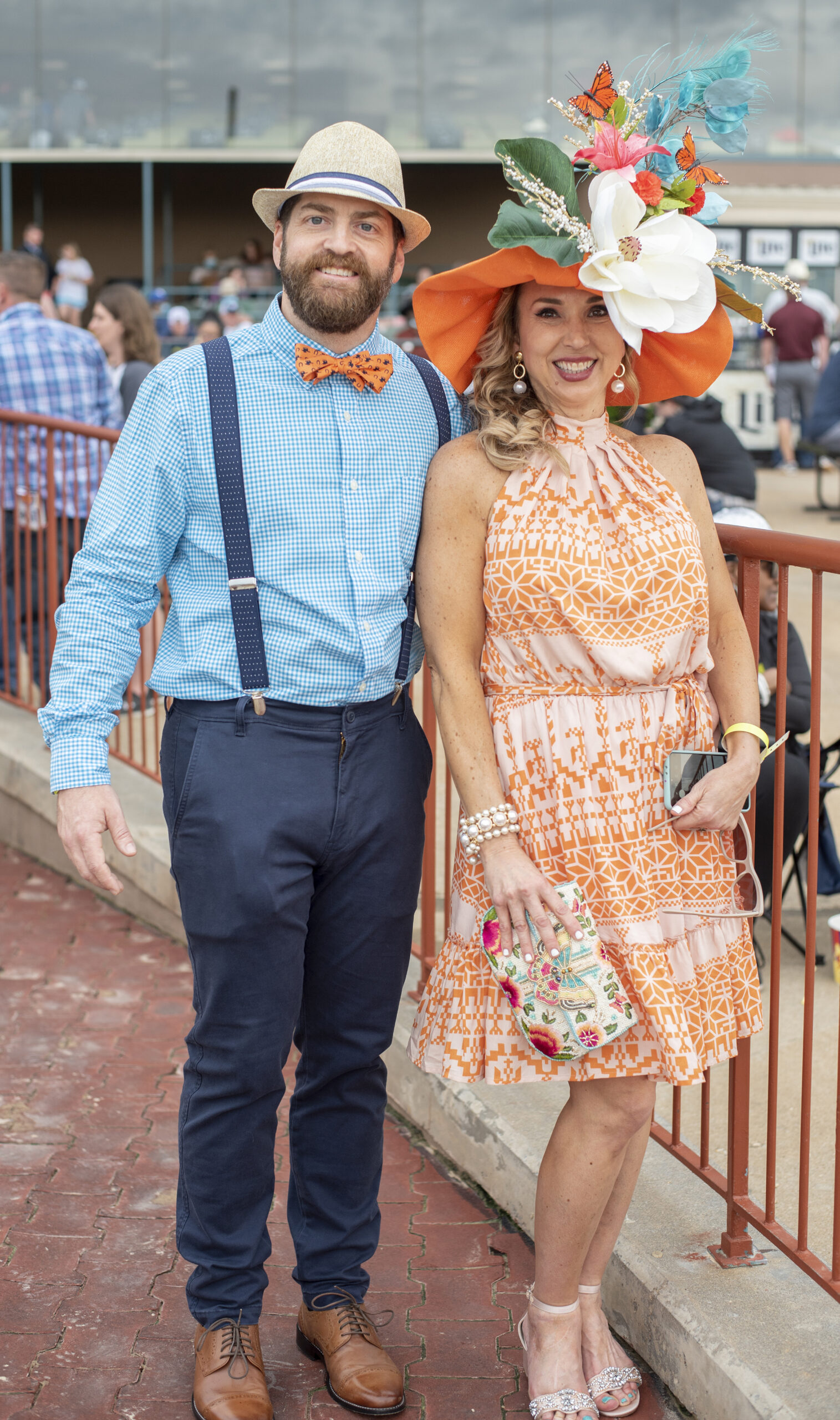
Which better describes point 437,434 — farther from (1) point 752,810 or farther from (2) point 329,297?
(1) point 752,810

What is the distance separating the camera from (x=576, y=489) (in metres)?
2.42

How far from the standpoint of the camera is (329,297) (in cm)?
249

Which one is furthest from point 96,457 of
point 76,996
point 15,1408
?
point 15,1408

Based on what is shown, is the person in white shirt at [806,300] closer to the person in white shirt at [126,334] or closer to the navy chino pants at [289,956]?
the person in white shirt at [126,334]

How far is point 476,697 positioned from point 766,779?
96.0 inches

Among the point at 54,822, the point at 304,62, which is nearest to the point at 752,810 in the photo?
the point at 54,822

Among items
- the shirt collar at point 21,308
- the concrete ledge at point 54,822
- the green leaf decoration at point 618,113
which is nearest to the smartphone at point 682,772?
the green leaf decoration at point 618,113

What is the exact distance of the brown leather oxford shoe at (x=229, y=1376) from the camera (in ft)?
8.39

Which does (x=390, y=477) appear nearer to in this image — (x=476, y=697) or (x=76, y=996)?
(x=476, y=697)

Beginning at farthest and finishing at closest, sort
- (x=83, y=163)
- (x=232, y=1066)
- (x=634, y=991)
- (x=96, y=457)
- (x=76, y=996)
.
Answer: (x=83, y=163) < (x=96, y=457) < (x=76, y=996) < (x=232, y=1066) < (x=634, y=991)

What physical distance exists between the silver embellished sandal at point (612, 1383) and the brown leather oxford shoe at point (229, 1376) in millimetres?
584

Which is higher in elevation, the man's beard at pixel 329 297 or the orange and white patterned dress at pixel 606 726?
the man's beard at pixel 329 297

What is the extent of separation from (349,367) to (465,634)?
512 mm

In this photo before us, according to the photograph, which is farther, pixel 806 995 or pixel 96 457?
pixel 96 457
